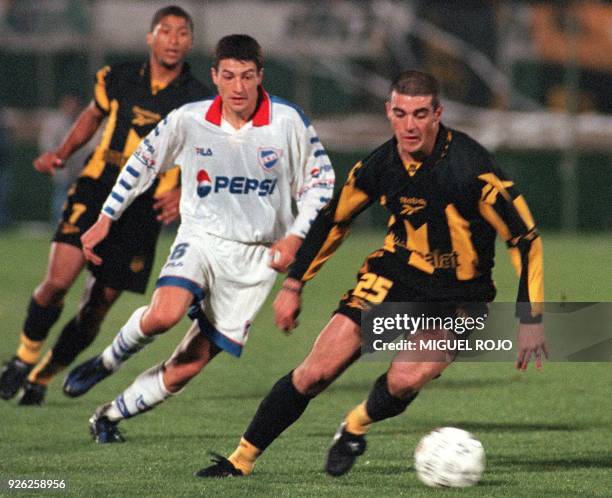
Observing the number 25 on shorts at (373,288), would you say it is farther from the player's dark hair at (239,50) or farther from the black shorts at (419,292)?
the player's dark hair at (239,50)

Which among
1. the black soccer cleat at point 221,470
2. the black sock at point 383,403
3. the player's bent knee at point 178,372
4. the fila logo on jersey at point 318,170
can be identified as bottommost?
the black soccer cleat at point 221,470

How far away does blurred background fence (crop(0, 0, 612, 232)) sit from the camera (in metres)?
24.5

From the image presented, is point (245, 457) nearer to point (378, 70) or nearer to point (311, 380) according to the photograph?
point (311, 380)

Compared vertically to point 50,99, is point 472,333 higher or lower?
higher

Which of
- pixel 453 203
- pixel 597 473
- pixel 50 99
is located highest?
pixel 453 203

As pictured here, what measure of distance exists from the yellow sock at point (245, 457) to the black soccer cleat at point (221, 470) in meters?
0.02

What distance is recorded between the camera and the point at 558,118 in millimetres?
24922

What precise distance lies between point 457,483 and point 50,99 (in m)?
19.4

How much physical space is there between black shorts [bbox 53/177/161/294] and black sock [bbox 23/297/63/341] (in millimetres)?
438

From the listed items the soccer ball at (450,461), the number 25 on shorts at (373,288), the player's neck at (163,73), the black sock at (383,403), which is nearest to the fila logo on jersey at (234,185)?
the number 25 on shorts at (373,288)

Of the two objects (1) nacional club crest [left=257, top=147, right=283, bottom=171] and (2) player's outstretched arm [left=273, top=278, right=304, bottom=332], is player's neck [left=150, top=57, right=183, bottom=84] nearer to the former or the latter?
(1) nacional club crest [left=257, top=147, right=283, bottom=171]

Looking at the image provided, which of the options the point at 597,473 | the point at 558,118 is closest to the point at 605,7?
the point at 558,118

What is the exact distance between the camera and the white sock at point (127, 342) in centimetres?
758

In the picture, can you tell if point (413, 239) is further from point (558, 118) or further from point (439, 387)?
point (558, 118)
